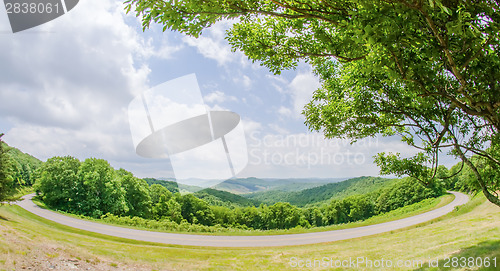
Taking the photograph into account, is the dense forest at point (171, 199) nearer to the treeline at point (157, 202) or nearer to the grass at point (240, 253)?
the treeline at point (157, 202)

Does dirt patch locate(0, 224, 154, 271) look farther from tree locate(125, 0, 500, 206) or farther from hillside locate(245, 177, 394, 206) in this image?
hillside locate(245, 177, 394, 206)

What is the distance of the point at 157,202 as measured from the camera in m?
57.2

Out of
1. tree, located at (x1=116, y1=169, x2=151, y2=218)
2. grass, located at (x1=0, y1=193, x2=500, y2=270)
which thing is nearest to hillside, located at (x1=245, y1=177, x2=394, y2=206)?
tree, located at (x1=116, y1=169, x2=151, y2=218)

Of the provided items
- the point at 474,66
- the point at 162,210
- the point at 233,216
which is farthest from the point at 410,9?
the point at 233,216

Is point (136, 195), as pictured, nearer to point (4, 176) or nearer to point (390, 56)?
point (4, 176)

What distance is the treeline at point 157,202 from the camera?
3891 centimetres

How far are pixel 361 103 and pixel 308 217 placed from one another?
249 feet

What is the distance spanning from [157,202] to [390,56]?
199 feet

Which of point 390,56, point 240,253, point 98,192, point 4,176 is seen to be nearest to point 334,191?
point 98,192

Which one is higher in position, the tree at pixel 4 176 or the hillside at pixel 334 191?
the tree at pixel 4 176

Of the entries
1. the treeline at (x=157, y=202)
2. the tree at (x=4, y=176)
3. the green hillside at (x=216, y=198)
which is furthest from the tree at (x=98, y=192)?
the green hillside at (x=216, y=198)

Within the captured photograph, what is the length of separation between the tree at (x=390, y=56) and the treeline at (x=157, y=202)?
974 inches

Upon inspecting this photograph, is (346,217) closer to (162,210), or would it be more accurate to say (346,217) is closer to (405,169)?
(162,210)

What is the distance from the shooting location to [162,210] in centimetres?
5347
